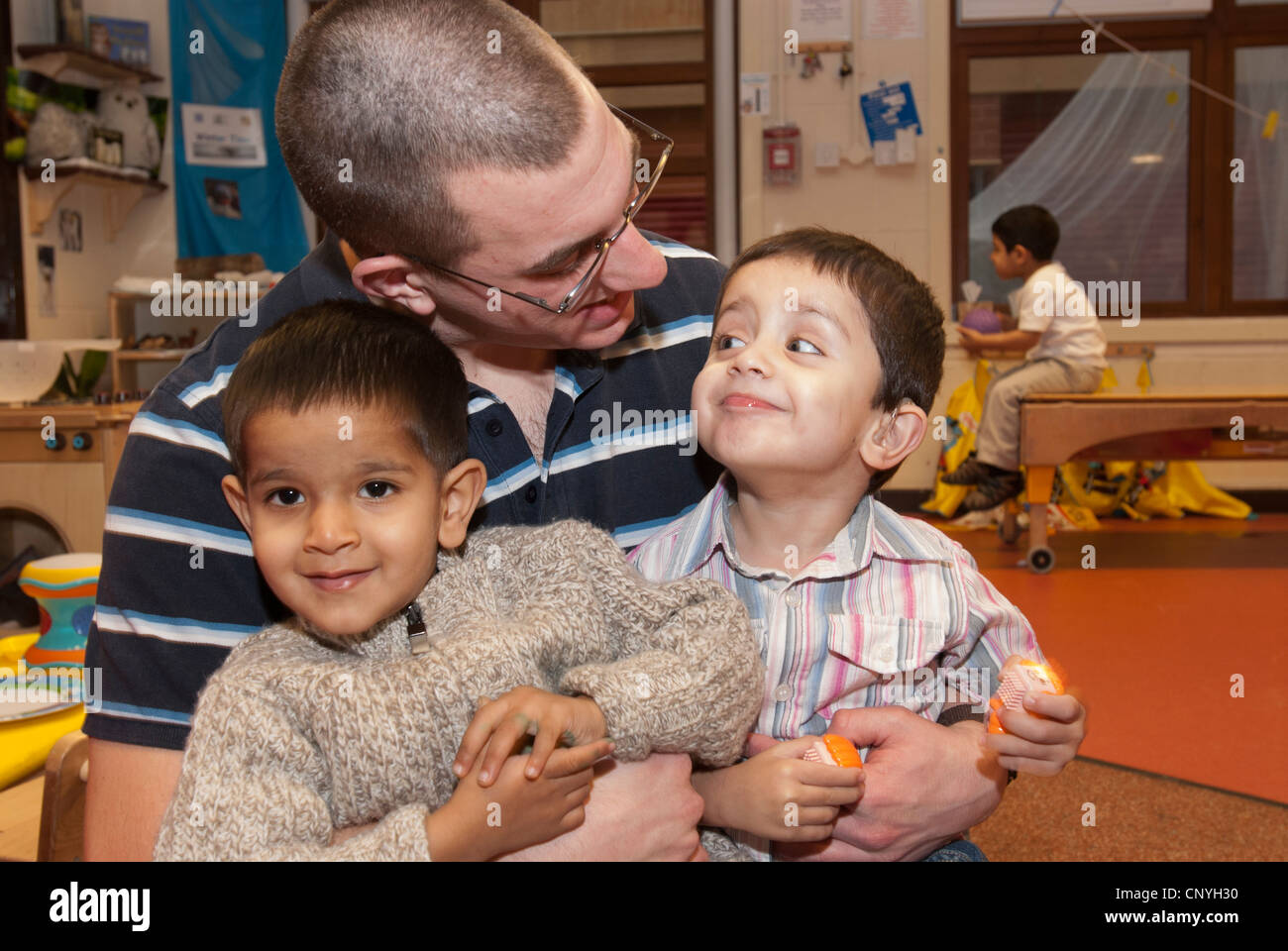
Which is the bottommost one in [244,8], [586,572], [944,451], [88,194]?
[944,451]

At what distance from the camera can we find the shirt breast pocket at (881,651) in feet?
4.25

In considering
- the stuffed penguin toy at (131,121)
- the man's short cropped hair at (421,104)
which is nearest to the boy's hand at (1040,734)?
the man's short cropped hair at (421,104)

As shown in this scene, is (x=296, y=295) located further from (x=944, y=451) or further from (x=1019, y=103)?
(x=1019, y=103)

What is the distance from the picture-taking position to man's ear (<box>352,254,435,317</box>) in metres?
1.32

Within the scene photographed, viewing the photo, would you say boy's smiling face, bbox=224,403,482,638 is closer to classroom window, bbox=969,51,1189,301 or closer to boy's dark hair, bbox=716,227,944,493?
boy's dark hair, bbox=716,227,944,493

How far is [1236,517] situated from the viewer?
6.10m

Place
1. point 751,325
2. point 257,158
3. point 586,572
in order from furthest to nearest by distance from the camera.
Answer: point 257,158, point 751,325, point 586,572

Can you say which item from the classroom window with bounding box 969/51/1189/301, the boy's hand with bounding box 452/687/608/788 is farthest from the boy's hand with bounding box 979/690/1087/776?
the classroom window with bounding box 969/51/1189/301

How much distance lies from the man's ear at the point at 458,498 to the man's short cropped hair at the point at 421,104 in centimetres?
29

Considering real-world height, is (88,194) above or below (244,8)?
below

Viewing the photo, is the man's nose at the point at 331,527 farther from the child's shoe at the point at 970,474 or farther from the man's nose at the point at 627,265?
the child's shoe at the point at 970,474
